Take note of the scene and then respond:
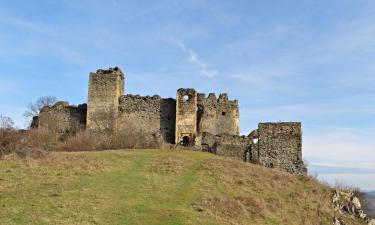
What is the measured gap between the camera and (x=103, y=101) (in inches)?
1604

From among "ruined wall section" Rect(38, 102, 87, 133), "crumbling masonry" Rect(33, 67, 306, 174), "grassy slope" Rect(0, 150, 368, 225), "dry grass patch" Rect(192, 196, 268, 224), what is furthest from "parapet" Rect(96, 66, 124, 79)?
"dry grass patch" Rect(192, 196, 268, 224)

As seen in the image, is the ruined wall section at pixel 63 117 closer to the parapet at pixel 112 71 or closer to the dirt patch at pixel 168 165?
the parapet at pixel 112 71

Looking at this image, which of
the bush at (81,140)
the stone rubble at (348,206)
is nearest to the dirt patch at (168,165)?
the bush at (81,140)

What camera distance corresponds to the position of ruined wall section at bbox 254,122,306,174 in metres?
38.5

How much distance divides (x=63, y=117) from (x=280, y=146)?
19.0 metres

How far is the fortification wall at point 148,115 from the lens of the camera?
135ft

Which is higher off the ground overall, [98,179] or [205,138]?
[205,138]

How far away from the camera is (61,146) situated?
36188 millimetres

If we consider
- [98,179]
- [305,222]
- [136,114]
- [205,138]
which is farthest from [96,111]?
[305,222]

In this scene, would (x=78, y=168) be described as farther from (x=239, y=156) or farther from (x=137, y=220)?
(x=239, y=156)

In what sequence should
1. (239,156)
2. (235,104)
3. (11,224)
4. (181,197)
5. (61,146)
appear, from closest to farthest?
(11,224), (181,197), (61,146), (239,156), (235,104)

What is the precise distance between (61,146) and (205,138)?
11.7m

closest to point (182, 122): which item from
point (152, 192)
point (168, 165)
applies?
point (168, 165)

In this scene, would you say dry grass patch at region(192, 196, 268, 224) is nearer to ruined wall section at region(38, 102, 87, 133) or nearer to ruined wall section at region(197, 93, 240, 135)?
ruined wall section at region(197, 93, 240, 135)
